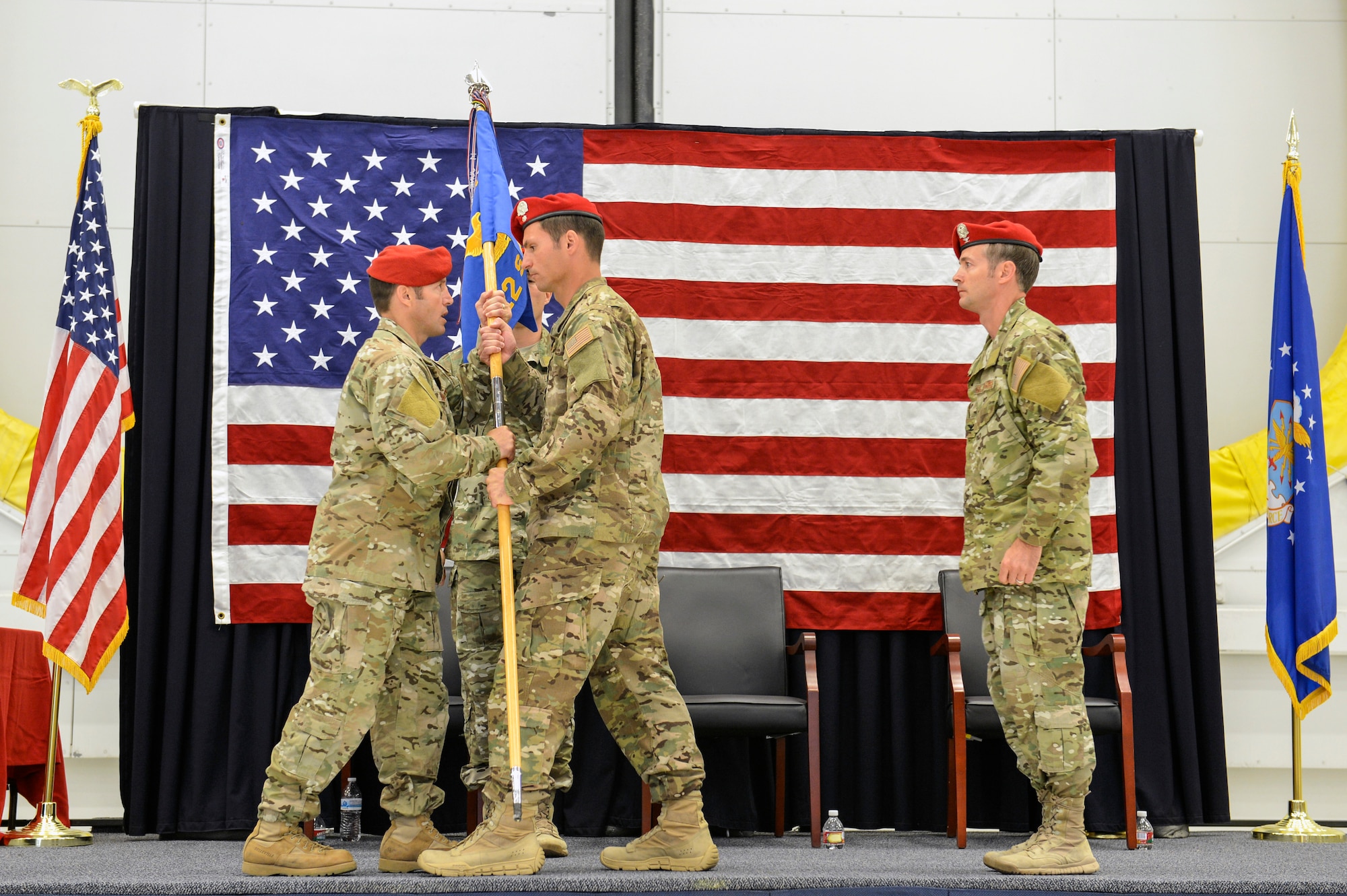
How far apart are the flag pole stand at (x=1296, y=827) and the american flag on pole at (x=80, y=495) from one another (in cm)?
447

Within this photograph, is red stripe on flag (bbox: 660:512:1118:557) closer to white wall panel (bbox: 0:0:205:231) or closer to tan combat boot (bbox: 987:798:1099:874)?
tan combat boot (bbox: 987:798:1099:874)

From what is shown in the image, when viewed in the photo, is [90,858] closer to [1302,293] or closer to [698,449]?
[698,449]

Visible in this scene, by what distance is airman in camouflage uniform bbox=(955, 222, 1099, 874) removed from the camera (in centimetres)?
360

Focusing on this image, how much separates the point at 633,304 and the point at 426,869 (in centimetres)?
251

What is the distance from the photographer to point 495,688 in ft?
11.6

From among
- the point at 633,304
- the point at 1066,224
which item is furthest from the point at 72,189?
the point at 1066,224

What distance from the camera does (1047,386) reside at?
3.65 meters

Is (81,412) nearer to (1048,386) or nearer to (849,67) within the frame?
(1048,386)

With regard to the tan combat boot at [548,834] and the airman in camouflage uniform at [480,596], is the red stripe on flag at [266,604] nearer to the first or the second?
the airman in camouflage uniform at [480,596]

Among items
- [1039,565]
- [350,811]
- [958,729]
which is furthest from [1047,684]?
[350,811]

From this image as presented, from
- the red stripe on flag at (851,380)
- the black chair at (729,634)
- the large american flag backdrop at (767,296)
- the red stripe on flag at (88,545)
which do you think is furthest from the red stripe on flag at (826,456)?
the red stripe on flag at (88,545)

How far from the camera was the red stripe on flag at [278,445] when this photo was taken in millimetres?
4938

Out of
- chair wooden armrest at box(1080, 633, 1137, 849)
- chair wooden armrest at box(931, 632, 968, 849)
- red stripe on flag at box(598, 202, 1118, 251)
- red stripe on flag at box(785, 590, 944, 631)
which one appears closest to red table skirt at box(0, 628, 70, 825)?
red stripe on flag at box(598, 202, 1118, 251)

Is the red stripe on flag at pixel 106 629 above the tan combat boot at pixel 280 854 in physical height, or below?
above
